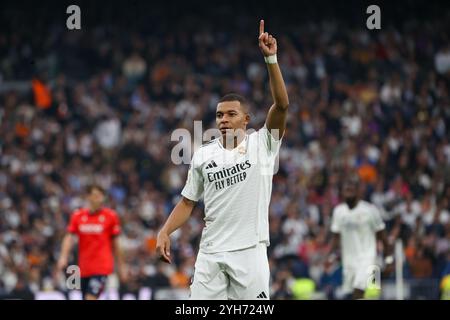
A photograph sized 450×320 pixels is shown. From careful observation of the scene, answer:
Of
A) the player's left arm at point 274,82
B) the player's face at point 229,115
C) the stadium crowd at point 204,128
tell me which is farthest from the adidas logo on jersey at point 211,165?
the stadium crowd at point 204,128

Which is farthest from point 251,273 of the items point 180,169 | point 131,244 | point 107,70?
point 107,70

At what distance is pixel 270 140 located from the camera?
7543 millimetres

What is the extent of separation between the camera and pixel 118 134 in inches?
903

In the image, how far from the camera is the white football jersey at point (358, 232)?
13.4m

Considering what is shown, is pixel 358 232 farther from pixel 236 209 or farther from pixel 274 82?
pixel 274 82

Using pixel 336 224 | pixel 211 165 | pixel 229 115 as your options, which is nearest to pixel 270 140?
pixel 229 115

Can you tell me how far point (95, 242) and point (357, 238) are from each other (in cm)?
339

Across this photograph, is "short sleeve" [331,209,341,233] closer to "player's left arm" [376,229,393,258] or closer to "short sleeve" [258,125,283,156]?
"player's left arm" [376,229,393,258]

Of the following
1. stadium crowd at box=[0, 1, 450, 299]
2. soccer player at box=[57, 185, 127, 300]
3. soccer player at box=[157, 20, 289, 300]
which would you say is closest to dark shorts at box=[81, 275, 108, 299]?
soccer player at box=[57, 185, 127, 300]

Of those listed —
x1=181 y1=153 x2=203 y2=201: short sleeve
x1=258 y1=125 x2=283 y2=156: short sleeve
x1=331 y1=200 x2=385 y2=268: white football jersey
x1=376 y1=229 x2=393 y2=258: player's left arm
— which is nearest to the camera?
x1=258 y1=125 x2=283 y2=156: short sleeve

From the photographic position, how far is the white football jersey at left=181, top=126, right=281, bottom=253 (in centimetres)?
746

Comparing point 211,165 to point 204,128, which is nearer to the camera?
point 211,165

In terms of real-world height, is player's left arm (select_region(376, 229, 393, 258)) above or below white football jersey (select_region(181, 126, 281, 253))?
below
